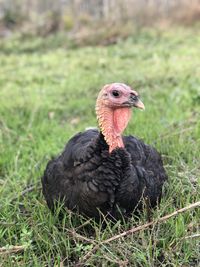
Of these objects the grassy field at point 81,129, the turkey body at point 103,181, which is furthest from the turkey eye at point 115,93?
A: the grassy field at point 81,129

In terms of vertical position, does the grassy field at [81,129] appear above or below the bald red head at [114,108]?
below

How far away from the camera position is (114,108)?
2.78m

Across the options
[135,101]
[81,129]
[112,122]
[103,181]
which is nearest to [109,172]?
[103,181]

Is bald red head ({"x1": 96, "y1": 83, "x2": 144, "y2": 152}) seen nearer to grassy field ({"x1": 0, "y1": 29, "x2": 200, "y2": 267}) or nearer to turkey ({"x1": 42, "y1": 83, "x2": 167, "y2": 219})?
turkey ({"x1": 42, "y1": 83, "x2": 167, "y2": 219})

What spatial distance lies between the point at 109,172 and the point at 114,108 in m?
0.40

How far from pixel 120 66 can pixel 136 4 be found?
770cm

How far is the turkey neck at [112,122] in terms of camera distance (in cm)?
276

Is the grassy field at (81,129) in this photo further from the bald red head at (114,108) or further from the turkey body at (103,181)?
the bald red head at (114,108)

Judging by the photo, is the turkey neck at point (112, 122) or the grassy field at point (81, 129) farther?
the turkey neck at point (112, 122)

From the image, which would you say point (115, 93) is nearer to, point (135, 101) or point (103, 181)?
point (135, 101)

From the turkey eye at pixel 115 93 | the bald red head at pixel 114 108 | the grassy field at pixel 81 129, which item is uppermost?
the turkey eye at pixel 115 93

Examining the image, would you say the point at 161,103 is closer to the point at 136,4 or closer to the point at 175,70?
the point at 175,70

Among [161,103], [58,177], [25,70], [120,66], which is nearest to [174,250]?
[58,177]

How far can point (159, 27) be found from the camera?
14.5 m
